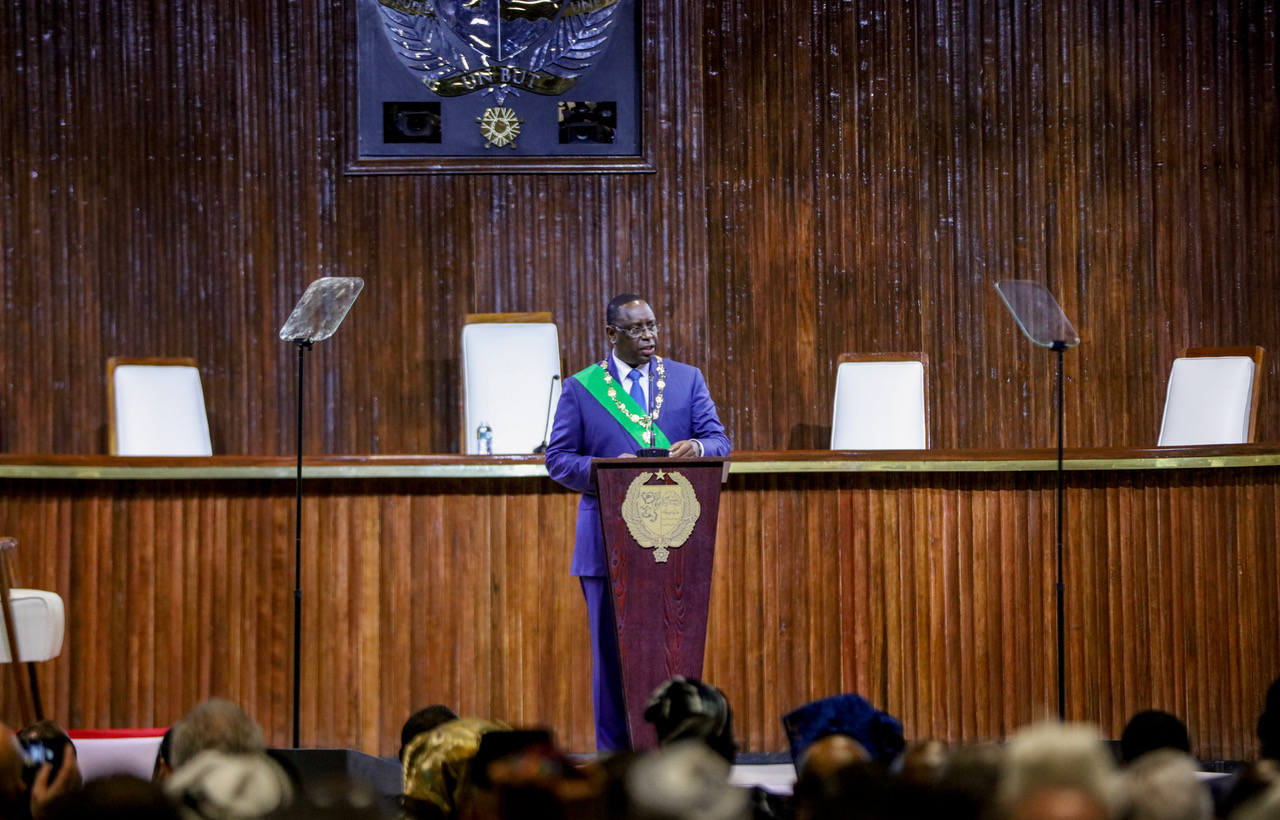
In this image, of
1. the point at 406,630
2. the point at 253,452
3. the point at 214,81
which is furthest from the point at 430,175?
the point at 406,630

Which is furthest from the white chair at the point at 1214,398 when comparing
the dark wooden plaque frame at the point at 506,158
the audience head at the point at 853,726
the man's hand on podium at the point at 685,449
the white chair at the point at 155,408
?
the white chair at the point at 155,408

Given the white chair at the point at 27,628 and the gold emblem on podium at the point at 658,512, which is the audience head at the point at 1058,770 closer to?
the gold emblem on podium at the point at 658,512

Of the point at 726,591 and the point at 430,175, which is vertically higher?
the point at 430,175

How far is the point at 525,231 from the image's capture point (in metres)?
6.18

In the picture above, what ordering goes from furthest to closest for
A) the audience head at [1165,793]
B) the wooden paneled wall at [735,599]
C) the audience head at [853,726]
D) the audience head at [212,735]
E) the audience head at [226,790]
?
the wooden paneled wall at [735,599] → the audience head at [853,726] → the audience head at [212,735] → the audience head at [226,790] → the audience head at [1165,793]

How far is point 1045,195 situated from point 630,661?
4.05 metres

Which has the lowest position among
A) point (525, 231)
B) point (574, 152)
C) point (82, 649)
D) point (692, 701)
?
point (82, 649)

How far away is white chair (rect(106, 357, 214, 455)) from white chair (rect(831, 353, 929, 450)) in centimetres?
286

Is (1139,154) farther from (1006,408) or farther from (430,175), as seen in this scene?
(430,175)

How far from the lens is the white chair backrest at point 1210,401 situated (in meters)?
5.13

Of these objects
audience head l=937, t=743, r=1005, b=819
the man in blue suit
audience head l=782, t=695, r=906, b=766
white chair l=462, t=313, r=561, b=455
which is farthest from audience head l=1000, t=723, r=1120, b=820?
white chair l=462, t=313, r=561, b=455

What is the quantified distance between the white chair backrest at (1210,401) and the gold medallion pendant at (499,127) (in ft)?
10.7

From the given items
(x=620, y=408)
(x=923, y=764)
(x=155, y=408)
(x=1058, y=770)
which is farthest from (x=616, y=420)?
(x=155, y=408)

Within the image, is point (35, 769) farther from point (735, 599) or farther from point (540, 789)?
point (735, 599)
